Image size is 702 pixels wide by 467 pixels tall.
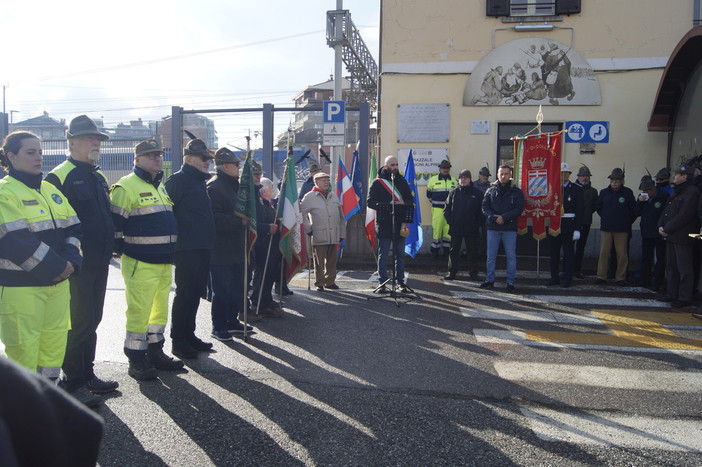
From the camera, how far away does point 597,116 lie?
13477mm

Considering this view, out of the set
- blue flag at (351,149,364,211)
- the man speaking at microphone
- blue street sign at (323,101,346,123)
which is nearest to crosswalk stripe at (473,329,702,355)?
the man speaking at microphone

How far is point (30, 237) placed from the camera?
13.4ft

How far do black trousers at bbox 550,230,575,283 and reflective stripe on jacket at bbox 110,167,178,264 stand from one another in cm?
748

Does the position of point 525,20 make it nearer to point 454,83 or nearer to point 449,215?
point 454,83

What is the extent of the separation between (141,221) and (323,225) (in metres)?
4.81

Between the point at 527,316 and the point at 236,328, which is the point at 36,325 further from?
the point at 527,316

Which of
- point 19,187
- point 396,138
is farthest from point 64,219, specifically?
point 396,138

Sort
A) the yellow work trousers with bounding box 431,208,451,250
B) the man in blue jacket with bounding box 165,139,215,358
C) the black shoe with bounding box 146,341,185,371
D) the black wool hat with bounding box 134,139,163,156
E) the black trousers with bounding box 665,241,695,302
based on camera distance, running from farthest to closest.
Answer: the yellow work trousers with bounding box 431,208,451,250 → the black trousers with bounding box 665,241,695,302 → the man in blue jacket with bounding box 165,139,215,358 → the black shoe with bounding box 146,341,185,371 → the black wool hat with bounding box 134,139,163,156

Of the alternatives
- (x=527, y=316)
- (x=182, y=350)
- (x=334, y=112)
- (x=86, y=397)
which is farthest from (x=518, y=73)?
(x=86, y=397)

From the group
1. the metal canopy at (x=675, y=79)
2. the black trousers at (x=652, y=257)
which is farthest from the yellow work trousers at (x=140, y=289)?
the metal canopy at (x=675, y=79)

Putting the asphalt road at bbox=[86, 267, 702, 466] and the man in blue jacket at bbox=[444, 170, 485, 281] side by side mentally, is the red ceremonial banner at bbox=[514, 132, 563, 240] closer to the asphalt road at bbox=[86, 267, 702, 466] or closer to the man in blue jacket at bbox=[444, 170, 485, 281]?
the man in blue jacket at bbox=[444, 170, 485, 281]

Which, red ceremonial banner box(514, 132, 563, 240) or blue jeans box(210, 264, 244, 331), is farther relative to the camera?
red ceremonial banner box(514, 132, 563, 240)

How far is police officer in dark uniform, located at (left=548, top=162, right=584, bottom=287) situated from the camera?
10766 mm

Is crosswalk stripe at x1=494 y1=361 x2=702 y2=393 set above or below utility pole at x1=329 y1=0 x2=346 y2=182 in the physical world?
below
